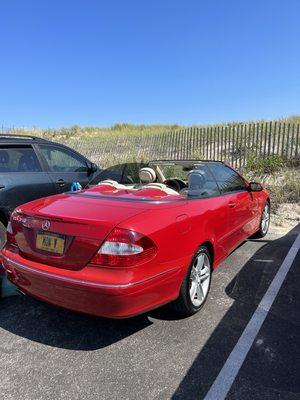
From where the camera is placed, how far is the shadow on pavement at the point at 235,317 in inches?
110

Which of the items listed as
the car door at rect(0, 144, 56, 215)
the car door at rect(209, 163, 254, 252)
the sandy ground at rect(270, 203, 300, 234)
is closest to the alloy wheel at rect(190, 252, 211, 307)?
the car door at rect(209, 163, 254, 252)

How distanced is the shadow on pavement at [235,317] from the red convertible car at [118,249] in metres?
0.38

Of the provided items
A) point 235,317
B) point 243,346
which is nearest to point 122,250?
point 243,346

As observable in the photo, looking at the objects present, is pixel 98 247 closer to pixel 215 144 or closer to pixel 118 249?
pixel 118 249

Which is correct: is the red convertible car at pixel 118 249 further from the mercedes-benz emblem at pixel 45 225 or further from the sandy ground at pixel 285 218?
the sandy ground at pixel 285 218

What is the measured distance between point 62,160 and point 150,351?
13.5 feet

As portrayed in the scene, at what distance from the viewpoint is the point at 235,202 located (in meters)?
4.89

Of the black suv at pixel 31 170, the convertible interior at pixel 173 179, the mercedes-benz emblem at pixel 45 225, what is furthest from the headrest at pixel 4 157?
the mercedes-benz emblem at pixel 45 225

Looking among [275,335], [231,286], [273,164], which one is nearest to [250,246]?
[231,286]

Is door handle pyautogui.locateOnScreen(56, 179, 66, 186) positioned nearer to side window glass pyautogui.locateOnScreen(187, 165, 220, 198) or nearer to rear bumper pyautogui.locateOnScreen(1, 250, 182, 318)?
side window glass pyautogui.locateOnScreen(187, 165, 220, 198)

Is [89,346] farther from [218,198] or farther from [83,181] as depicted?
[83,181]

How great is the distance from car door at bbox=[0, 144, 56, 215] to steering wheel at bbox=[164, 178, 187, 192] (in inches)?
79.0

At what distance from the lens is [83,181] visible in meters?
6.71

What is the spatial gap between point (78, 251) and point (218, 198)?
6.39ft
